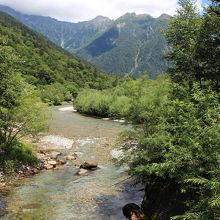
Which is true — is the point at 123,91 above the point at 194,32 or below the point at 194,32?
below

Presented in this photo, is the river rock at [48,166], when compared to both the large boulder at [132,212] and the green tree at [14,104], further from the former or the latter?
the large boulder at [132,212]

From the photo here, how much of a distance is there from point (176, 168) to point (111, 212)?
9.53 metres

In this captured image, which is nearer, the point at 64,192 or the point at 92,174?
the point at 64,192

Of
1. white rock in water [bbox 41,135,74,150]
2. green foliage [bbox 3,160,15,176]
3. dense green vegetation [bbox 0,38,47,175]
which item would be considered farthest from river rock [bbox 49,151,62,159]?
green foliage [bbox 3,160,15,176]

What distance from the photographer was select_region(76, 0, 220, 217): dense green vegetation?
1734 centimetres

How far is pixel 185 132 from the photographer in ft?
67.5

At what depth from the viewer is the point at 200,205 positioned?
1550cm

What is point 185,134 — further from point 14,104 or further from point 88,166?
point 14,104

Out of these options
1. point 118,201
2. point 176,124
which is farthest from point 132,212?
point 176,124

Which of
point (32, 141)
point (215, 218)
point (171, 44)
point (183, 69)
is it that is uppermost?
point (171, 44)

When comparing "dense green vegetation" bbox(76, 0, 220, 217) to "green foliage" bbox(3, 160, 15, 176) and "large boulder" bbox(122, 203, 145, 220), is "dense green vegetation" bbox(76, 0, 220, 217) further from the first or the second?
"green foliage" bbox(3, 160, 15, 176)

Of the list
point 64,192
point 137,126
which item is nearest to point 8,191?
point 64,192

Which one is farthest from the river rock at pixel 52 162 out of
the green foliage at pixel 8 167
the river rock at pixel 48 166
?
the green foliage at pixel 8 167

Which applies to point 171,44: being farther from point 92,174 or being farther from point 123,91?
point 123,91
